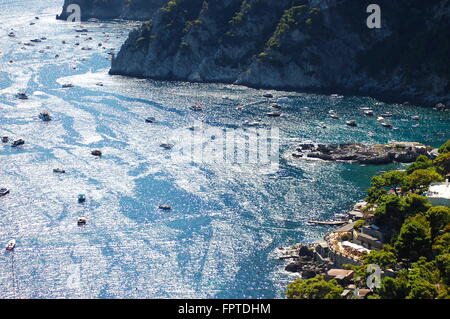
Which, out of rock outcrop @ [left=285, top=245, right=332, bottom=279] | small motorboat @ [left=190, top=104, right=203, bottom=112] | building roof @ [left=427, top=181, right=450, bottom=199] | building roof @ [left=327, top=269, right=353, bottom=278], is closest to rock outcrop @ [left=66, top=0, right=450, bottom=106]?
small motorboat @ [left=190, top=104, right=203, bottom=112]

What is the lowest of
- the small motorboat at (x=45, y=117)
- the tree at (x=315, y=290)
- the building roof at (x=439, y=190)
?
the tree at (x=315, y=290)

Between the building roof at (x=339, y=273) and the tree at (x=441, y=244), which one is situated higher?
the tree at (x=441, y=244)

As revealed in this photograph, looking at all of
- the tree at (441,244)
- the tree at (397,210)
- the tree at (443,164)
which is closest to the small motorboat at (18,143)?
the tree at (397,210)

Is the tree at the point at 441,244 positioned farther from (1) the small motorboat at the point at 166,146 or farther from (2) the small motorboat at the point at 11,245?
(1) the small motorboat at the point at 166,146

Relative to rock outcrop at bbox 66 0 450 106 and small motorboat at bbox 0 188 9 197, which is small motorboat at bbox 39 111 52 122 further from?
rock outcrop at bbox 66 0 450 106

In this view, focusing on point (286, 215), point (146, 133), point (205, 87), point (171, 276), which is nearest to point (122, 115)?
point (146, 133)

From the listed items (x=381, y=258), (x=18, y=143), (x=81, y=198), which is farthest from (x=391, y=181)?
(x=18, y=143)
